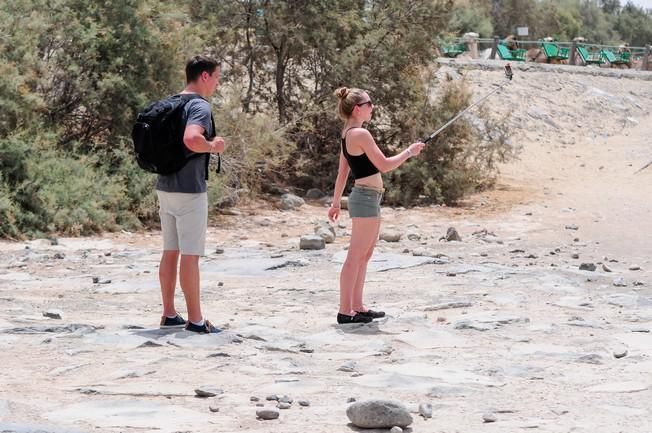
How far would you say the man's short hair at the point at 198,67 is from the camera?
7.07 m

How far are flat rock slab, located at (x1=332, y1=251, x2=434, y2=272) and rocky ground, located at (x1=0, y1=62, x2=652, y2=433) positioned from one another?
39mm

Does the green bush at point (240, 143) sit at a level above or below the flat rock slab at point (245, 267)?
above

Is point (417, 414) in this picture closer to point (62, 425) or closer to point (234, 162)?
point (62, 425)

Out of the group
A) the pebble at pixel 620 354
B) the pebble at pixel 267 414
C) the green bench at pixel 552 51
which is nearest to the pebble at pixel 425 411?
the pebble at pixel 267 414

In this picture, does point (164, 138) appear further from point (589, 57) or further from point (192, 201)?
point (589, 57)

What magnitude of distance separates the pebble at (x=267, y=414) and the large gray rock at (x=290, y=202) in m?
11.6

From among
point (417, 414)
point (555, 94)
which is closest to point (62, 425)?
point (417, 414)

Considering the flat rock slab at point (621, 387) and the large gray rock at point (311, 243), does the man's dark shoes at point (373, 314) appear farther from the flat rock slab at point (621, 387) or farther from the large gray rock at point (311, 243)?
the large gray rock at point (311, 243)

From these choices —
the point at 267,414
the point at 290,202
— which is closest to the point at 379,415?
the point at 267,414

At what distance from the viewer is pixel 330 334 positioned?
755cm

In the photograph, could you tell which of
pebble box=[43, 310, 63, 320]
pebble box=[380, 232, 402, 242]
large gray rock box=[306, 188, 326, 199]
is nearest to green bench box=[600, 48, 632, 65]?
large gray rock box=[306, 188, 326, 199]

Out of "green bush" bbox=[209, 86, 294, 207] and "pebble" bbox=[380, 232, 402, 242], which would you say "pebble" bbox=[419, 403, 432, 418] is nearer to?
"pebble" bbox=[380, 232, 402, 242]

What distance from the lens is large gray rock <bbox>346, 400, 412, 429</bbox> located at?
5039mm

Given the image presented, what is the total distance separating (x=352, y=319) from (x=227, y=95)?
976 cm
